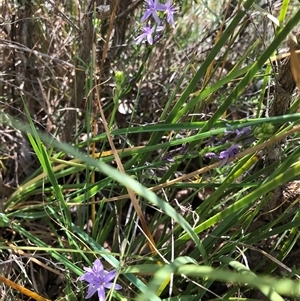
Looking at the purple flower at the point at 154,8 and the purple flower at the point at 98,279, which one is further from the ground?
the purple flower at the point at 154,8

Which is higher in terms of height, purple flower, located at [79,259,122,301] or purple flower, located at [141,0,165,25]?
purple flower, located at [141,0,165,25]

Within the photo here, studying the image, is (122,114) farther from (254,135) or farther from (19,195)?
(254,135)

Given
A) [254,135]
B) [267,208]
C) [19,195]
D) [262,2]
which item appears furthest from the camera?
[262,2]

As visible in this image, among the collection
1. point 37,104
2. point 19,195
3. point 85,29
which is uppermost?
point 85,29

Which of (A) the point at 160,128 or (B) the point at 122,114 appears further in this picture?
(B) the point at 122,114

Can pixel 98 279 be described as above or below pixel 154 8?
below

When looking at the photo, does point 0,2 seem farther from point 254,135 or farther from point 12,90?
point 254,135

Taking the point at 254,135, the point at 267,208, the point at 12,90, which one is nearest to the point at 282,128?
the point at 254,135

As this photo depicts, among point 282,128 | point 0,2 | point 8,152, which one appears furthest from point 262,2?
point 8,152

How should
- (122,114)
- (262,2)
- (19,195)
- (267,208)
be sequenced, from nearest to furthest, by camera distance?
(267,208) → (19,195) → (262,2) → (122,114)

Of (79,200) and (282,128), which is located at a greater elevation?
(282,128)
